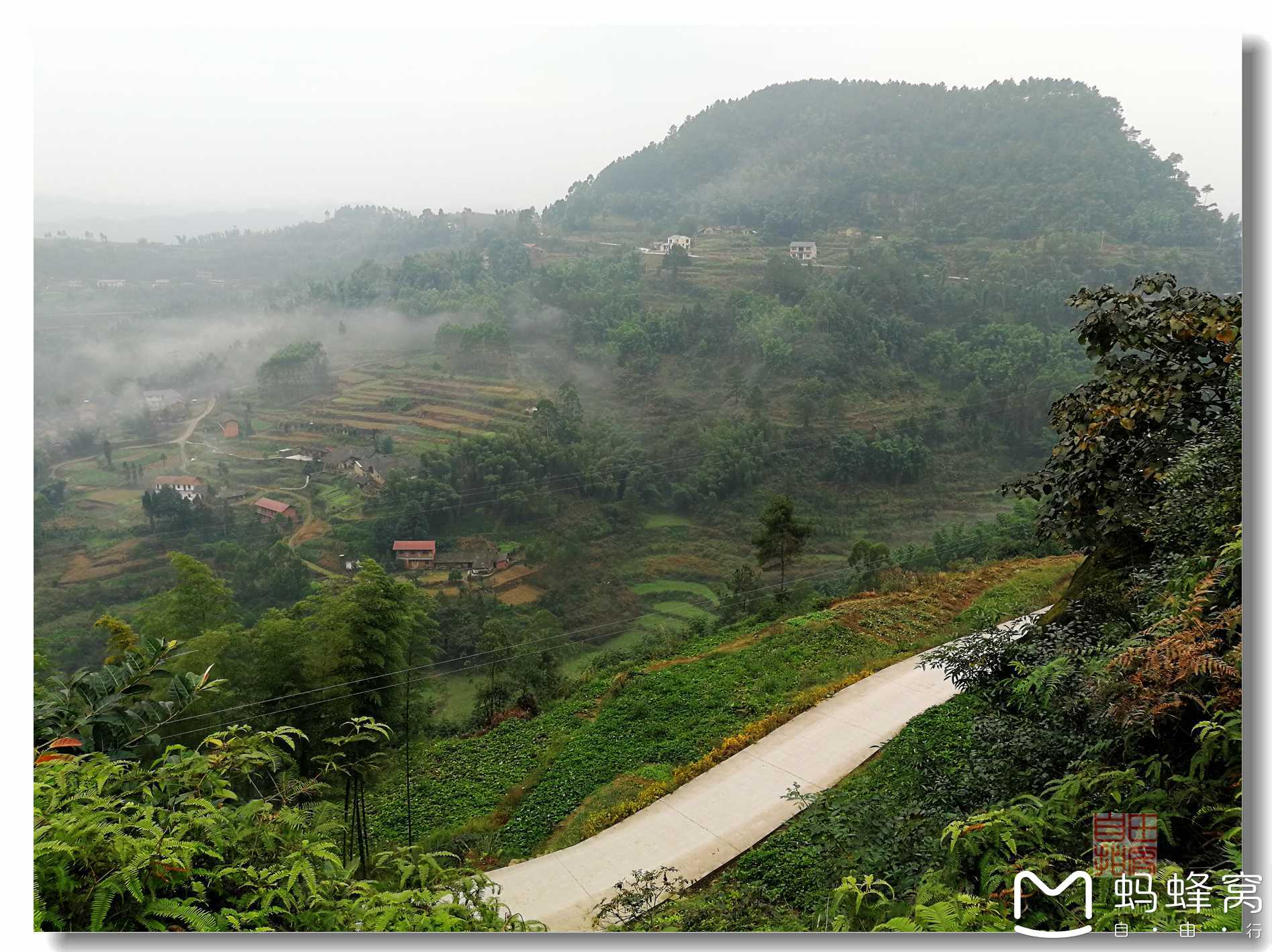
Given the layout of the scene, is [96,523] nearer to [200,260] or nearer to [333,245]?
[200,260]

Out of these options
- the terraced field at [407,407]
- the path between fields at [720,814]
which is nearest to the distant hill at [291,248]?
the terraced field at [407,407]

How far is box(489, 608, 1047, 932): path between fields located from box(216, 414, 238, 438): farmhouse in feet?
56.2

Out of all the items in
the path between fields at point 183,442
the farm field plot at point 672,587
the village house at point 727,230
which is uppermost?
the village house at point 727,230

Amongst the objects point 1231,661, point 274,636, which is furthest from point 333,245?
point 1231,661

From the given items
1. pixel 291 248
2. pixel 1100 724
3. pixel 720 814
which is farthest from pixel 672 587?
pixel 291 248

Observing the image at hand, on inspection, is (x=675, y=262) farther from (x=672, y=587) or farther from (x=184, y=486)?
(x=184, y=486)

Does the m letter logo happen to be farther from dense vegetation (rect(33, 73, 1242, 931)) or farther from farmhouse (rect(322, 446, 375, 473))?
farmhouse (rect(322, 446, 375, 473))

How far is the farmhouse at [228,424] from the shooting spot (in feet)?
58.4

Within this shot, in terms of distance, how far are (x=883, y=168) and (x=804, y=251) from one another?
5.05m

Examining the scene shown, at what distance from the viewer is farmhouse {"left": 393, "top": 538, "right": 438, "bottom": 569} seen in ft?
51.5

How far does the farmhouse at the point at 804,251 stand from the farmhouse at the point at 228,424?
1779 cm

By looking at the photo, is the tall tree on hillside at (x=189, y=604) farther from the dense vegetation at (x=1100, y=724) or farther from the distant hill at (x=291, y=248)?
the dense vegetation at (x=1100, y=724)

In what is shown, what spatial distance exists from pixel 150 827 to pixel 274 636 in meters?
5.91

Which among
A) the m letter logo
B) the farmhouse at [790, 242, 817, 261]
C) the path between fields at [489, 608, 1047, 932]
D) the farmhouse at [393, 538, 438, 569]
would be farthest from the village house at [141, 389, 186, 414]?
the farmhouse at [790, 242, 817, 261]
